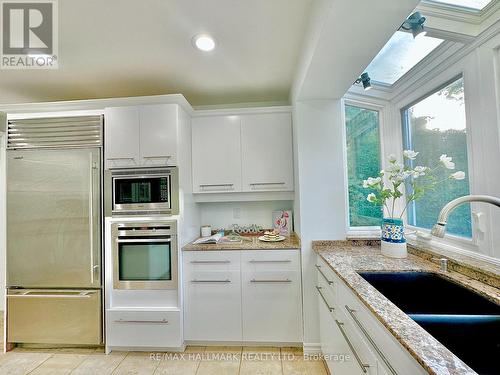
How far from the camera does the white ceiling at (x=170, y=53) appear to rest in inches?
57.4

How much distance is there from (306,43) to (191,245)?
6.14 feet

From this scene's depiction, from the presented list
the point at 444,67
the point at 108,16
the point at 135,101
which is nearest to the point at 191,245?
the point at 135,101

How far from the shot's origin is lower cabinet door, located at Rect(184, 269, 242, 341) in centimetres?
207

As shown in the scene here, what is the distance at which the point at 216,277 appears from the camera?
208cm

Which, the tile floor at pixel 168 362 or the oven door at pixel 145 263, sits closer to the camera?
the tile floor at pixel 168 362

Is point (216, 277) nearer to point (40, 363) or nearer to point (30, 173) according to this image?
point (40, 363)

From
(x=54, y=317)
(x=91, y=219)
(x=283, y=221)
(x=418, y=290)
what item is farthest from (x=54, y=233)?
(x=418, y=290)

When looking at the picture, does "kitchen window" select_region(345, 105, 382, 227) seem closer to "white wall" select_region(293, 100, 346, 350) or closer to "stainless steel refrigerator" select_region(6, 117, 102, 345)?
"white wall" select_region(293, 100, 346, 350)

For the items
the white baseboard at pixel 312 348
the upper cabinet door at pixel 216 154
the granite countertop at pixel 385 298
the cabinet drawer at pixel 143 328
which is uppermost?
the upper cabinet door at pixel 216 154

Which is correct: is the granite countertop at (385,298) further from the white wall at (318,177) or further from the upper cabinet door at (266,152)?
the upper cabinet door at (266,152)

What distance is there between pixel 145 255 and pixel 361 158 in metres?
2.22

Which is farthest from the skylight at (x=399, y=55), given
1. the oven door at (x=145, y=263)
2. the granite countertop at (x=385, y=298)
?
the oven door at (x=145, y=263)

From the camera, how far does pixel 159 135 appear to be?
82.4 inches

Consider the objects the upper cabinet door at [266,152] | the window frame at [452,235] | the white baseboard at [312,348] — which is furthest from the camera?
the upper cabinet door at [266,152]
